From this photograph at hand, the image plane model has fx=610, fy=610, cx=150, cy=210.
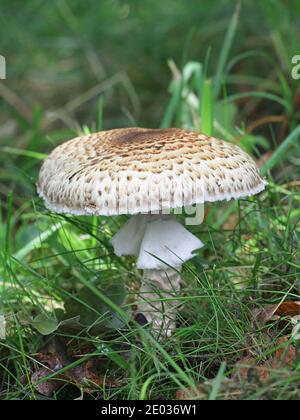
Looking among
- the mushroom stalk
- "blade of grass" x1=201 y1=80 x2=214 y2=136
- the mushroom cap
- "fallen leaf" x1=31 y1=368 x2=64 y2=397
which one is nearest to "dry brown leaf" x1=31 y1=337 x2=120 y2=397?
"fallen leaf" x1=31 y1=368 x2=64 y2=397

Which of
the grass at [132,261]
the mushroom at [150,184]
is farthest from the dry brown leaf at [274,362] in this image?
the mushroom at [150,184]

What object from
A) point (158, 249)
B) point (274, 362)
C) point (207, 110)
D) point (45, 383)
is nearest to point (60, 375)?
point (45, 383)

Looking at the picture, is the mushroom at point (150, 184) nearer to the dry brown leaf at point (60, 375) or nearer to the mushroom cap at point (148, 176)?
the mushroom cap at point (148, 176)

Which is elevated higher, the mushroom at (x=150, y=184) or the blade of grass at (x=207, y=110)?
the blade of grass at (x=207, y=110)

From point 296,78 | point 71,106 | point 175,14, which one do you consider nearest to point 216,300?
point 296,78

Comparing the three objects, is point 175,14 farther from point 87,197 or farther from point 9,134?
point 87,197

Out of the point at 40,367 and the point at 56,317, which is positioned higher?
the point at 56,317
